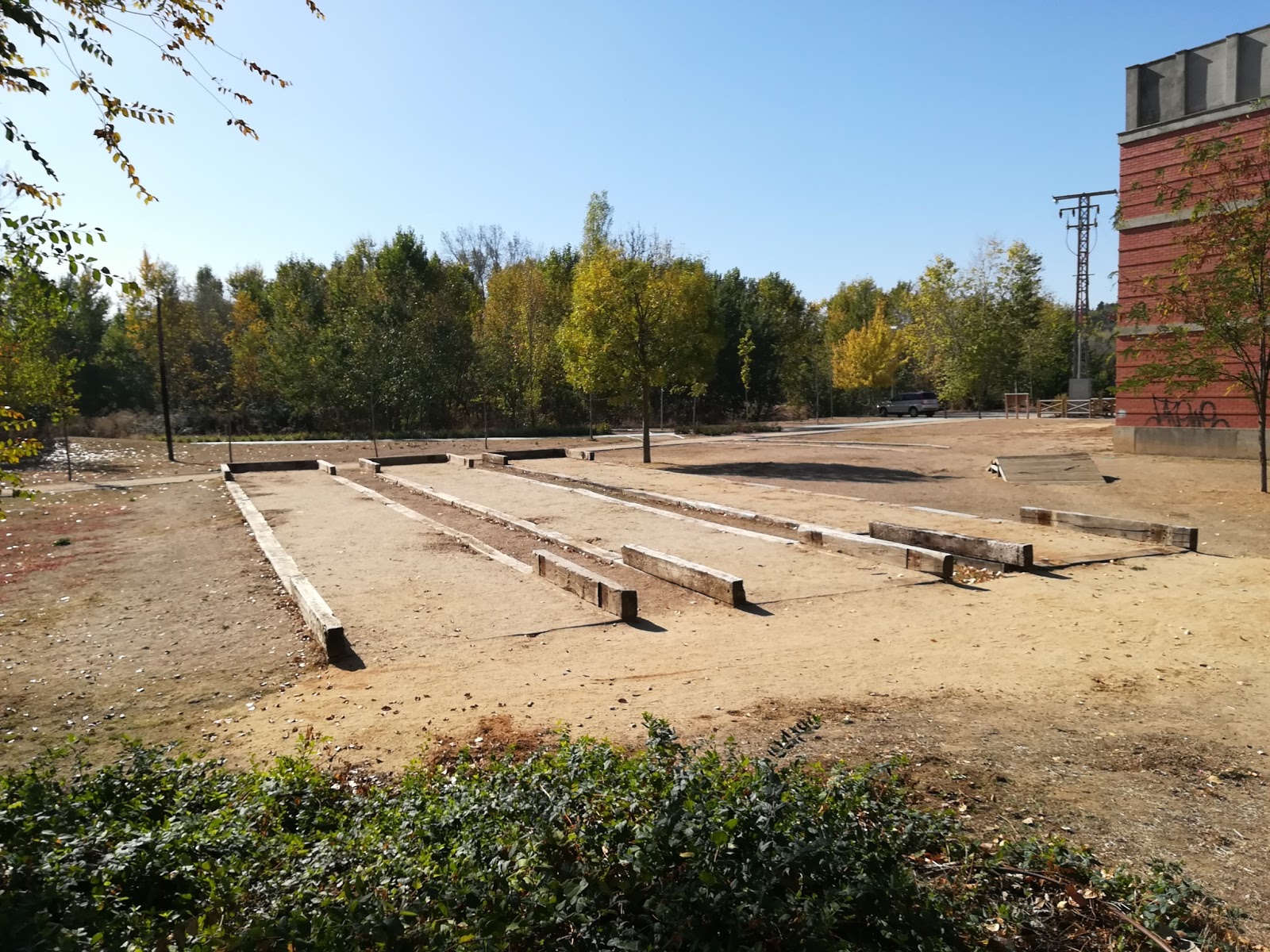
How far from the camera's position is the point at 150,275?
44312mm

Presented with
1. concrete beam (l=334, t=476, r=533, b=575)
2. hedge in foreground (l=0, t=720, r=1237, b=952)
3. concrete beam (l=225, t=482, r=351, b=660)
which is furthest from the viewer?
concrete beam (l=334, t=476, r=533, b=575)

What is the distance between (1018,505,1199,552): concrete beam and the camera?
10.1 meters

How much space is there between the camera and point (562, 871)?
2.74 m

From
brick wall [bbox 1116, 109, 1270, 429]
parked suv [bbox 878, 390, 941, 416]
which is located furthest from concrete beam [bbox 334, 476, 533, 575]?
parked suv [bbox 878, 390, 941, 416]

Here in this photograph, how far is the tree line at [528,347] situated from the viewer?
77.9 ft

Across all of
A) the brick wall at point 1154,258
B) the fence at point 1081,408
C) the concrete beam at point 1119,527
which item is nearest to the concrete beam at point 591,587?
the concrete beam at point 1119,527

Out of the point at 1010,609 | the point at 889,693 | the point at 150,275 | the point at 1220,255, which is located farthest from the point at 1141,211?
the point at 150,275

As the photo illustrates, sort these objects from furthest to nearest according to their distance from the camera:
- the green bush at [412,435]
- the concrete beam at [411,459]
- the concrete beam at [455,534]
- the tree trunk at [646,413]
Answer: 1. the green bush at [412,435]
2. the concrete beam at [411,459]
3. the tree trunk at [646,413]
4. the concrete beam at [455,534]

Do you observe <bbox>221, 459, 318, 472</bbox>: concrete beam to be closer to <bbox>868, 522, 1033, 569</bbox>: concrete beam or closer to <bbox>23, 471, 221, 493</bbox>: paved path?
<bbox>23, 471, 221, 493</bbox>: paved path

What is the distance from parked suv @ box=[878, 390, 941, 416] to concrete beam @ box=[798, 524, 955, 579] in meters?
44.7

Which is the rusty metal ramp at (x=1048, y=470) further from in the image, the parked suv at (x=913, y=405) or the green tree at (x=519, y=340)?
the parked suv at (x=913, y=405)

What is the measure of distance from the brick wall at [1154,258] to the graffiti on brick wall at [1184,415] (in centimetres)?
2

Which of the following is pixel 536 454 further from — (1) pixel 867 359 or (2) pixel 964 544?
(1) pixel 867 359

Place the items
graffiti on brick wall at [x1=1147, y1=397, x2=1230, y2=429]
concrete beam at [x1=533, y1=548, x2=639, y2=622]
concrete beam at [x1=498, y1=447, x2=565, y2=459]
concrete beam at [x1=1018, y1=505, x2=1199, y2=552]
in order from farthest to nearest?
concrete beam at [x1=498, y1=447, x2=565, y2=459], graffiti on brick wall at [x1=1147, y1=397, x2=1230, y2=429], concrete beam at [x1=1018, y1=505, x2=1199, y2=552], concrete beam at [x1=533, y1=548, x2=639, y2=622]
